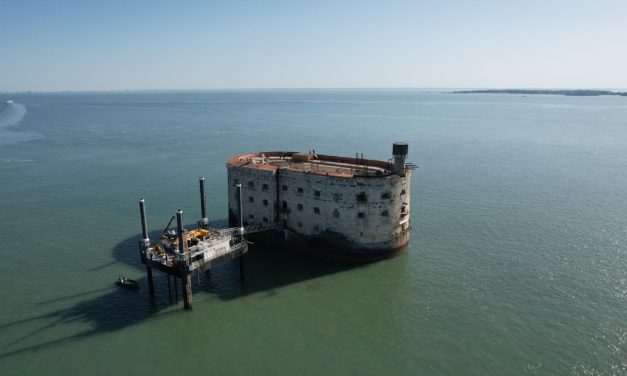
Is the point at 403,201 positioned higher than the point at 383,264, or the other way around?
the point at 403,201

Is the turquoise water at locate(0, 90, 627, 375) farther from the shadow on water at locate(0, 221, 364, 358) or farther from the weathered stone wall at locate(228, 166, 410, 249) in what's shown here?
the weathered stone wall at locate(228, 166, 410, 249)

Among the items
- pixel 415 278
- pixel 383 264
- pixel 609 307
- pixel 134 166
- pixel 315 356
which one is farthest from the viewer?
pixel 134 166

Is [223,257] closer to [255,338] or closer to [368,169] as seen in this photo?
[255,338]

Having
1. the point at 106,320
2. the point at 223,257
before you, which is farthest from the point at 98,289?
the point at 223,257

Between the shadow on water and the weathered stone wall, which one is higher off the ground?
the weathered stone wall

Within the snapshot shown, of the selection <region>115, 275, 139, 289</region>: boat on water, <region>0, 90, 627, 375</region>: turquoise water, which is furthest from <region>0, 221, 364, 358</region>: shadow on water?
<region>115, 275, 139, 289</region>: boat on water

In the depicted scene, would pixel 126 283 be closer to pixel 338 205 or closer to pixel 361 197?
pixel 338 205
